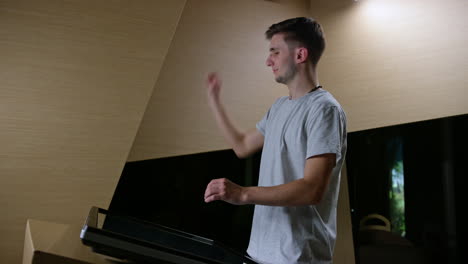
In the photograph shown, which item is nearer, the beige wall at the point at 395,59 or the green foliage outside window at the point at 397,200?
the beige wall at the point at 395,59

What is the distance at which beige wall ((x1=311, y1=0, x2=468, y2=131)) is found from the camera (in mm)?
1515

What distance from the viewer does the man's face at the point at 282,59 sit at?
50.3 inches

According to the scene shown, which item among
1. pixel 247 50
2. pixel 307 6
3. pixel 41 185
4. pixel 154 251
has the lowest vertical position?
pixel 154 251

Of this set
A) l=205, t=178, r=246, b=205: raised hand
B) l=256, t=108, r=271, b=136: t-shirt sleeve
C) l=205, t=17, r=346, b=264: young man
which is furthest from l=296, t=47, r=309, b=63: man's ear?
l=205, t=178, r=246, b=205: raised hand

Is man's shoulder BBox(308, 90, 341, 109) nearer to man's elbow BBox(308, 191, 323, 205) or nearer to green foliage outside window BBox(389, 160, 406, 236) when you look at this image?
man's elbow BBox(308, 191, 323, 205)

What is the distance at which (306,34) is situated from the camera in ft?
4.26

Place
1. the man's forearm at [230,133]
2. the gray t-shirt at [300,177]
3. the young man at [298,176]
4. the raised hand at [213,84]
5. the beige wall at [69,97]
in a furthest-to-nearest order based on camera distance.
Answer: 1. the beige wall at [69,97]
2. the raised hand at [213,84]
3. the man's forearm at [230,133]
4. the gray t-shirt at [300,177]
5. the young man at [298,176]

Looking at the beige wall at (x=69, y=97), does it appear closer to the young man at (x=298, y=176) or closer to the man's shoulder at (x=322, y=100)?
the young man at (x=298, y=176)

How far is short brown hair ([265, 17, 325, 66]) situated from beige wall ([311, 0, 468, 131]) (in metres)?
0.20

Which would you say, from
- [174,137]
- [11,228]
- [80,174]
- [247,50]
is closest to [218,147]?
[174,137]

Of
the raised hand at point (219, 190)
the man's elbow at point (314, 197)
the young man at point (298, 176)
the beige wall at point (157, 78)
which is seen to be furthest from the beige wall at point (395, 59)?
the raised hand at point (219, 190)

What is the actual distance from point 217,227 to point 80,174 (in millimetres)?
549

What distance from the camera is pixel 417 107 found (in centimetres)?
156

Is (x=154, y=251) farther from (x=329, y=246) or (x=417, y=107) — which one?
(x=417, y=107)
